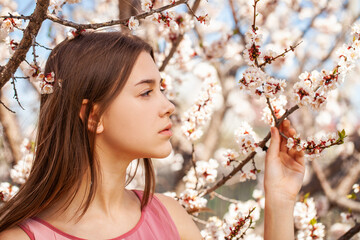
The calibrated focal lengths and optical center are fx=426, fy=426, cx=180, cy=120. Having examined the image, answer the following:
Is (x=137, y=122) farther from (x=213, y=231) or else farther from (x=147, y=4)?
Answer: (x=213, y=231)

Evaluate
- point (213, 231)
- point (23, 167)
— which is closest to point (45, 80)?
point (23, 167)

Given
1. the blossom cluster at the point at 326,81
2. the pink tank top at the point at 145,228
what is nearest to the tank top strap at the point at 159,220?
the pink tank top at the point at 145,228

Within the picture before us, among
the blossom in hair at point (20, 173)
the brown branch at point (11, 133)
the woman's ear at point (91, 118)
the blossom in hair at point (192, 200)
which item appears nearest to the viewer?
the woman's ear at point (91, 118)

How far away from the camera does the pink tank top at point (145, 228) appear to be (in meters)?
1.13

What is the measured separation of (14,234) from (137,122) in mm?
431

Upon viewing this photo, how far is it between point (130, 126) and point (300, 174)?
21.7 inches

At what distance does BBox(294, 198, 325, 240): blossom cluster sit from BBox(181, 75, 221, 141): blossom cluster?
61 centimetres

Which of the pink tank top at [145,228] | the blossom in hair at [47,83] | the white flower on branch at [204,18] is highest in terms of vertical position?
the white flower on branch at [204,18]

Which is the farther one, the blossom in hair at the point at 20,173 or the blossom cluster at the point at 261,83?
the blossom in hair at the point at 20,173

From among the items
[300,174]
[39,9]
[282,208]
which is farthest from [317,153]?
[39,9]

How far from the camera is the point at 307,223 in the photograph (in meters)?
1.99

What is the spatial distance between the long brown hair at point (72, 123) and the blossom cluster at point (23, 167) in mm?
801

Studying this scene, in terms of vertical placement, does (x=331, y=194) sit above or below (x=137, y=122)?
above

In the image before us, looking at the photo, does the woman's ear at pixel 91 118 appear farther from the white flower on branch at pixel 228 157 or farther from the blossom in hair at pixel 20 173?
the blossom in hair at pixel 20 173
